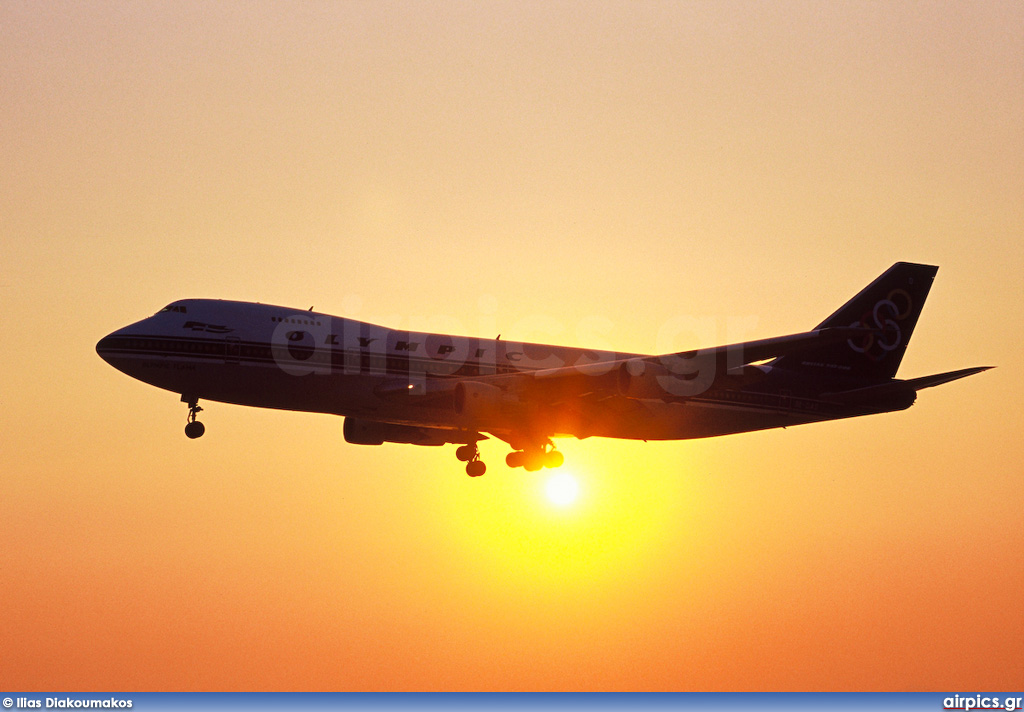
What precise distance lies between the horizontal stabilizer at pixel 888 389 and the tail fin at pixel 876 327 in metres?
1.38

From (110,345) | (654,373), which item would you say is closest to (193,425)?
(110,345)

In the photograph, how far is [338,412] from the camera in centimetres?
4503

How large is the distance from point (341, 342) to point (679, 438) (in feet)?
53.4

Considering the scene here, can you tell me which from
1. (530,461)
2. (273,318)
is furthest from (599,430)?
(273,318)

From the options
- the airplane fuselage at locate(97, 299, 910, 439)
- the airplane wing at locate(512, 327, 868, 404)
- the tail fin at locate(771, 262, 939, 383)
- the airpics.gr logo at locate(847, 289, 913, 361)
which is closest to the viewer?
the airplane wing at locate(512, 327, 868, 404)

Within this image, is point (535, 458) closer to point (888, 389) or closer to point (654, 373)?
point (654, 373)

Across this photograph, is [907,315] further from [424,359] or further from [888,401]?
[424,359]

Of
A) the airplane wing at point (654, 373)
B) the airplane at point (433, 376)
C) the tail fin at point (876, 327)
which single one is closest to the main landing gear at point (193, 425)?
the airplane at point (433, 376)

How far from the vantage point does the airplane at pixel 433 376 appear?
143 feet

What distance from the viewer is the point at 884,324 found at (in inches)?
2089

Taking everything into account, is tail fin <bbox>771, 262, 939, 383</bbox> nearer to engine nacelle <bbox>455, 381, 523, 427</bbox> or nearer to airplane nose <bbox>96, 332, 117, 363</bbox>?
engine nacelle <bbox>455, 381, 523, 427</bbox>

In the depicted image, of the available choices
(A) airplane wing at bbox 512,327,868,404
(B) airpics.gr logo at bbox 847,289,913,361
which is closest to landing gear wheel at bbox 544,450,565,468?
(A) airplane wing at bbox 512,327,868,404

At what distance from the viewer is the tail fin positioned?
5175cm

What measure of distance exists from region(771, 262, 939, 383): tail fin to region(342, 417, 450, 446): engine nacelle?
52.0 ft
